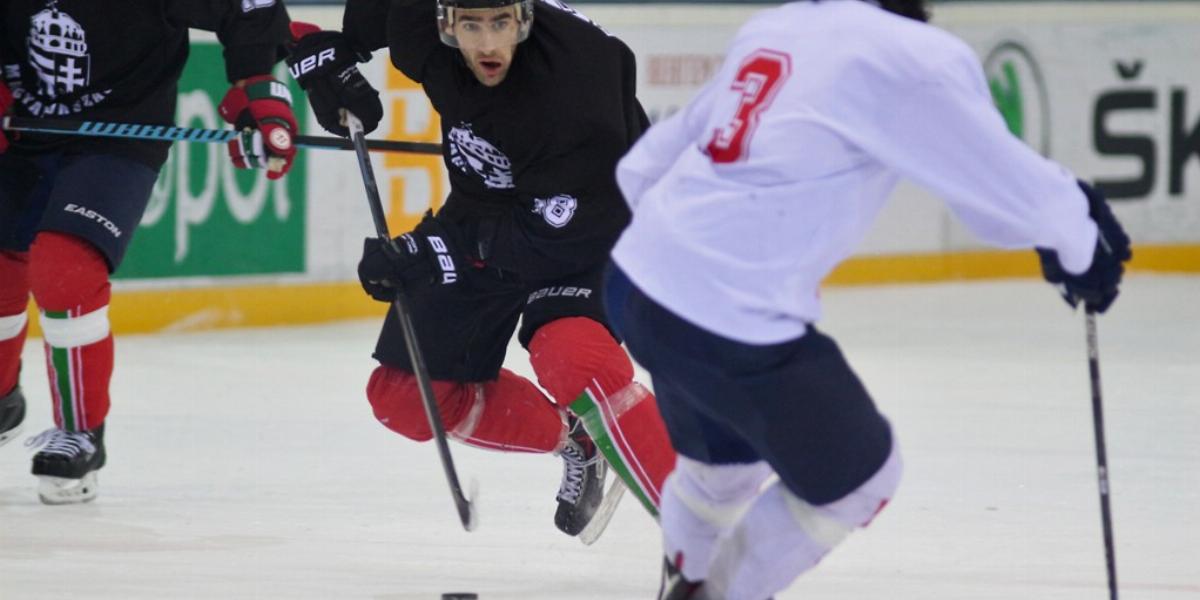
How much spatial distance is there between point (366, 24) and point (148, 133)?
51 cm

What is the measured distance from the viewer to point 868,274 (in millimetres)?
7238

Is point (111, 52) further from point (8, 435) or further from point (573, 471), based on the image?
point (573, 471)

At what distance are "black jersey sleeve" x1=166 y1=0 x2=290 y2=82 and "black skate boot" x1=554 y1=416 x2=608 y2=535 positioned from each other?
3.03ft

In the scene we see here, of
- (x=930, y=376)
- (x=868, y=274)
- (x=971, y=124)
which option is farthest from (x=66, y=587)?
(x=868, y=274)

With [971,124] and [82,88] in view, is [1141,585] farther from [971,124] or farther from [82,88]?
[82,88]

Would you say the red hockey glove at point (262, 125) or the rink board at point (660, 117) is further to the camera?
the rink board at point (660, 117)

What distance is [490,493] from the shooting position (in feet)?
12.9

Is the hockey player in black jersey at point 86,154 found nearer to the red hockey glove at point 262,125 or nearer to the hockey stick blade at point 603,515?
the red hockey glove at point 262,125

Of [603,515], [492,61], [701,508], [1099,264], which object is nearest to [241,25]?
[492,61]

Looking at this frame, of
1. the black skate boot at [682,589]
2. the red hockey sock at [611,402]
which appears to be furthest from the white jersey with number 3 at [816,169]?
the red hockey sock at [611,402]

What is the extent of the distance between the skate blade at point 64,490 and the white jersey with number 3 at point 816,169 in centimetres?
164

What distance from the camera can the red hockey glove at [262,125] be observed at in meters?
3.79

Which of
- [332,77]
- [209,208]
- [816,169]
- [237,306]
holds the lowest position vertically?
[237,306]

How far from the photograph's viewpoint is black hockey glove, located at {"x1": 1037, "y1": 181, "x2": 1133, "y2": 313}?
93.0 inches
